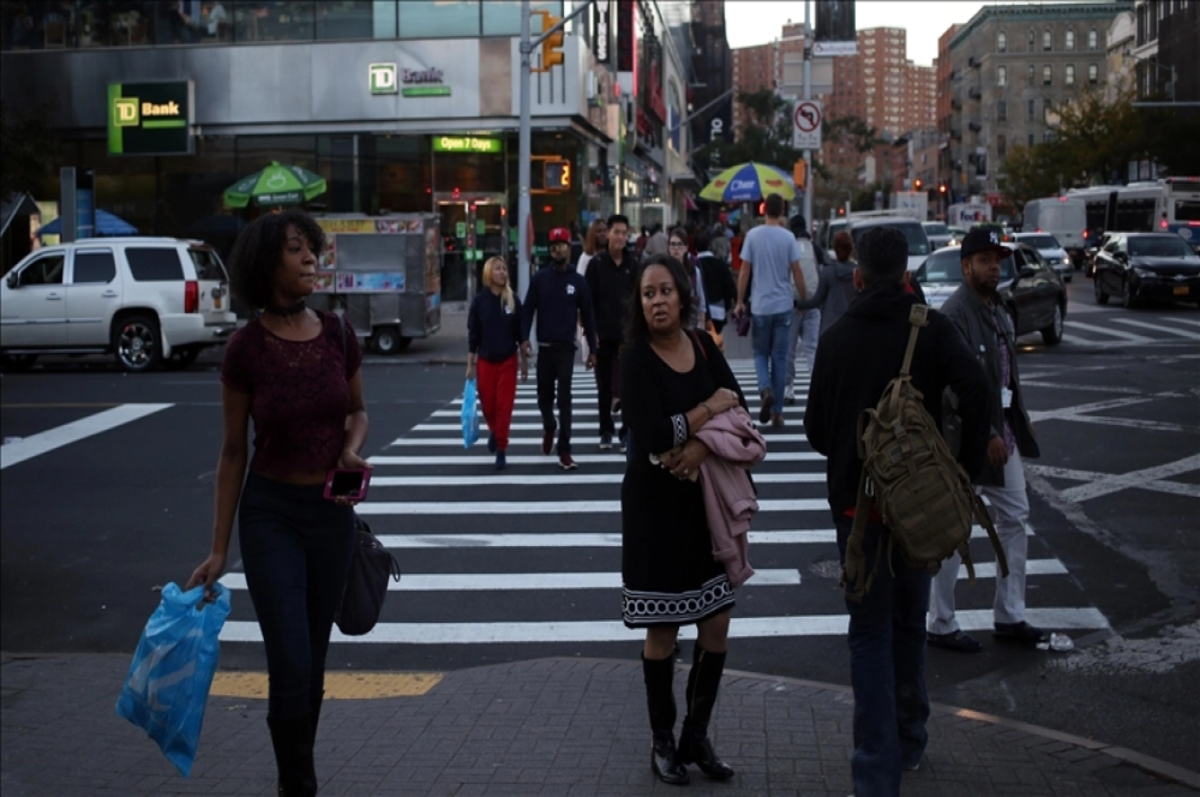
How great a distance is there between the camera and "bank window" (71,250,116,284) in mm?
22469

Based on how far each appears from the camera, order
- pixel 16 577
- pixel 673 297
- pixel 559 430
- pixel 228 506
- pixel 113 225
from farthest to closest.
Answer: pixel 113 225, pixel 559 430, pixel 16 577, pixel 673 297, pixel 228 506

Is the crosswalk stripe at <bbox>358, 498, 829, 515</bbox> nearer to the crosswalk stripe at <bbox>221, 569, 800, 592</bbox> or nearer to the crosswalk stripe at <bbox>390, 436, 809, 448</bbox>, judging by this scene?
the crosswalk stripe at <bbox>221, 569, 800, 592</bbox>

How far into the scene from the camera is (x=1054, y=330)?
23359mm

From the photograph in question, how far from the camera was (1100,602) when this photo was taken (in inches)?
316

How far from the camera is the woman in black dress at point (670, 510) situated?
489 centimetres

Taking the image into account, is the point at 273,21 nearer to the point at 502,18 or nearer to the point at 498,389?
the point at 502,18

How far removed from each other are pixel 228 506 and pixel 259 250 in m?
0.86

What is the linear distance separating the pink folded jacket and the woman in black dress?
5 centimetres

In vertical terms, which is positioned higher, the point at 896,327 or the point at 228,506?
the point at 896,327

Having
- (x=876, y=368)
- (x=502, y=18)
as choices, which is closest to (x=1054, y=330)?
(x=502, y=18)

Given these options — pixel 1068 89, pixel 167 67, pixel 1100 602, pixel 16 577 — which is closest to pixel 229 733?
pixel 16 577

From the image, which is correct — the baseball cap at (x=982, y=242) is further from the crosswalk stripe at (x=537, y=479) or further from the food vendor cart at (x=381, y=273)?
the food vendor cart at (x=381, y=273)

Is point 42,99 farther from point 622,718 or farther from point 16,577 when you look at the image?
point 622,718

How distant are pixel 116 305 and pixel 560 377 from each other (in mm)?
12336
